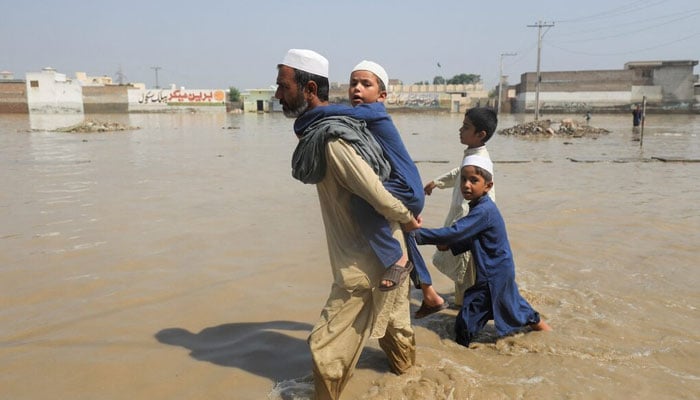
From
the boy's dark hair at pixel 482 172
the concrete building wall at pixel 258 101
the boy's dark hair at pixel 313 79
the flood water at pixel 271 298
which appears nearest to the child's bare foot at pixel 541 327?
the flood water at pixel 271 298

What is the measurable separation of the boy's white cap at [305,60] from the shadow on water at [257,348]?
154 centimetres

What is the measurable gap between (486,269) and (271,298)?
1.55 m

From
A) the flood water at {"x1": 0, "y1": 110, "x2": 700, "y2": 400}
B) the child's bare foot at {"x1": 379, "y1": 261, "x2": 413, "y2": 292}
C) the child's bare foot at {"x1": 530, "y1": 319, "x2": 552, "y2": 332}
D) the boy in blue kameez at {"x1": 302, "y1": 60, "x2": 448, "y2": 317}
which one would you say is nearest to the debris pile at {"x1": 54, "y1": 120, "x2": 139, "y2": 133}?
the flood water at {"x1": 0, "y1": 110, "x2": 700, "y2": 400}

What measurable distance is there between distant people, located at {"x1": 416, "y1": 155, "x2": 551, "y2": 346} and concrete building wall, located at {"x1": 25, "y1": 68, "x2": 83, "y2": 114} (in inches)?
2300

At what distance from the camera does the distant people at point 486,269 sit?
2938 millimetres

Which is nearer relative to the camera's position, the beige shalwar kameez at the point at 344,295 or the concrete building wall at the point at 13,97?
the beige shalwar kameez at the point at 344,295

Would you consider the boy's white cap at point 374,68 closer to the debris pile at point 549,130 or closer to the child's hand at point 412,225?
the child's hand at point 412,225

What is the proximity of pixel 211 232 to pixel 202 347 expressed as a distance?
2576 millimetres

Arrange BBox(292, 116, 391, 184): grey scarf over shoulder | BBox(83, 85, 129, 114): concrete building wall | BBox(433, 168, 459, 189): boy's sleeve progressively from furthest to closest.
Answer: BBox(83, 85, 129, 114): concrete building wall
BBox(433, 168, 459, 189): boy's sleeve
BBox(292, 116, 391, 184): grey scarf over shoulder

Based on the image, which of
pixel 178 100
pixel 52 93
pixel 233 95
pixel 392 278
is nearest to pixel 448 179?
pixel 392 278

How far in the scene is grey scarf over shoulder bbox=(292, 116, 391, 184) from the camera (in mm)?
2006

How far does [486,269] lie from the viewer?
297 centimetres

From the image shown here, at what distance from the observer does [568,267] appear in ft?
14.5

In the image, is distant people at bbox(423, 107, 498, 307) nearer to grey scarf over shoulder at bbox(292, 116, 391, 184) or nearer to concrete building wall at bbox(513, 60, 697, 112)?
grey scarf over shoulder at bbox(292, 116, 391, 184)
